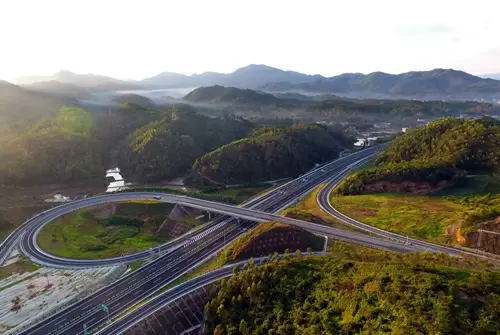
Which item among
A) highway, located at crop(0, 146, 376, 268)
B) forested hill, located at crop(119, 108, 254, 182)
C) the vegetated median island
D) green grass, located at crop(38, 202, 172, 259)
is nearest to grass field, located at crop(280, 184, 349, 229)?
the vegetated median island

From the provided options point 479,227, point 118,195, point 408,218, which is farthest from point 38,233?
point 479,227

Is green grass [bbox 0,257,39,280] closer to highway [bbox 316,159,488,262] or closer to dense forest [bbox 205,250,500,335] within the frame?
dense forest [bbox 205,250,500,335]

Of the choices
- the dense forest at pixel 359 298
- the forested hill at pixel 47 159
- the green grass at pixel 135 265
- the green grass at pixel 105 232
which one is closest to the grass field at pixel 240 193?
the green grass at pixel 105 232

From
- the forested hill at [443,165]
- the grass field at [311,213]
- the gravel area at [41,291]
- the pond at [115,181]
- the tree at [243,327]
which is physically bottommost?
the gravel area at [41,291]

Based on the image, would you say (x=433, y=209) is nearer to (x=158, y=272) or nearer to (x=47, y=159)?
(x=158, y=272)

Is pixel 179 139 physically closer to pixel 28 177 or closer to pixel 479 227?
pixel 28 177

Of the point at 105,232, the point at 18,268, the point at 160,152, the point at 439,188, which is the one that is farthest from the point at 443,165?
the point at 160,152

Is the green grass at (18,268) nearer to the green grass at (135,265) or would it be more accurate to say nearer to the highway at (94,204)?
the highway at (94,204)
